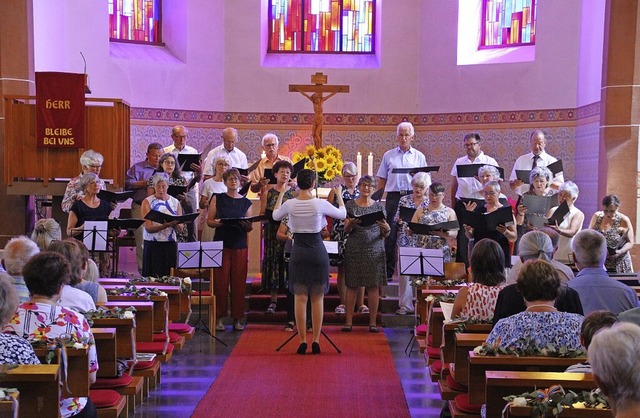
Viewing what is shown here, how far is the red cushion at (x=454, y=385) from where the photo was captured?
5.07 m

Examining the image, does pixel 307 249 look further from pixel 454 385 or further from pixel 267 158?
pixel 454 385

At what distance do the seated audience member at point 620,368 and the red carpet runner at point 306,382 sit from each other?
3442mm

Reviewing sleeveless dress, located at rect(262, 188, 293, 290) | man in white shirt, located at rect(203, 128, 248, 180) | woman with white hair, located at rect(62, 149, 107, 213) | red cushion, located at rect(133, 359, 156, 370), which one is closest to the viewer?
red cushion, located at rect(133, 359, 156, 370)

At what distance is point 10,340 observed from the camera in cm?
375

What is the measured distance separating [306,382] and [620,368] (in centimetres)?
444

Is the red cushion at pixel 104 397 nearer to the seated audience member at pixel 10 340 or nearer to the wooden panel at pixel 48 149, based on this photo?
the seated audience member at pixel 10 340

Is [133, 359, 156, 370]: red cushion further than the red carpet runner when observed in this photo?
No

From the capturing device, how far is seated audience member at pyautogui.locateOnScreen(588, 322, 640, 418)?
102 inches

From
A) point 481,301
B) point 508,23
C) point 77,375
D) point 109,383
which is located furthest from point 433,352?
point 508,23

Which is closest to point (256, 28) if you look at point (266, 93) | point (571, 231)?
point (266, 93)

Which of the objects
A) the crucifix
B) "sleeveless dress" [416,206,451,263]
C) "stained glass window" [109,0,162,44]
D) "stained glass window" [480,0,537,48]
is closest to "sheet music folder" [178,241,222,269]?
"sleeveless dress" [416,206,451,263]

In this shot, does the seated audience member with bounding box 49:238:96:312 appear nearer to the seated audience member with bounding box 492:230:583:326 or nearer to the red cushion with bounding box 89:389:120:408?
the red cushion with bounding box 89:389:120:408

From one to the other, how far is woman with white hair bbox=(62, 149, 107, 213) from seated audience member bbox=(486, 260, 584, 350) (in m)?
5.65

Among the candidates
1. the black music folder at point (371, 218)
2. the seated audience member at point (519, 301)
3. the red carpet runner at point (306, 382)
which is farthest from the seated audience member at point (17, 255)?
the black music folder at point (371, 218)
